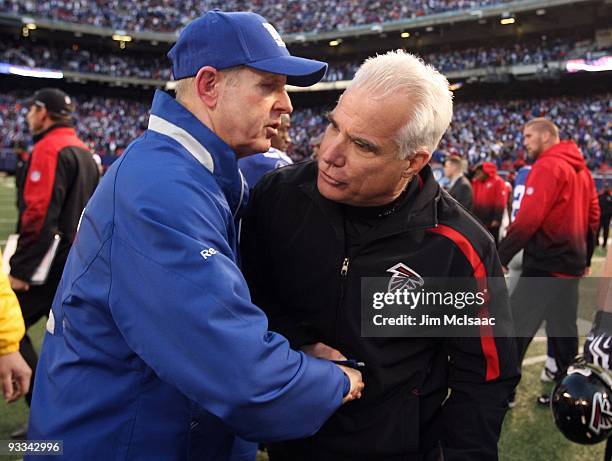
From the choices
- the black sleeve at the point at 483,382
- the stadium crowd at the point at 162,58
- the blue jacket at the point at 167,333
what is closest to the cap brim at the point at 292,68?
the blue jacket at the point at 167,333

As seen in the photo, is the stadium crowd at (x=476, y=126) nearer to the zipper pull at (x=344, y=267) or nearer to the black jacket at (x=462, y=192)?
the black jacket at (x=462, y=192)

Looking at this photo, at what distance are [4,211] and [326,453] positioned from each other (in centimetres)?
1516

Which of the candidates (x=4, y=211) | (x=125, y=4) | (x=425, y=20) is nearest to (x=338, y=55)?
(x=425, y=20)

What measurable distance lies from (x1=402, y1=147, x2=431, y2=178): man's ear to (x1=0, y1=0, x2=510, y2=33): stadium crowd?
37.5 m

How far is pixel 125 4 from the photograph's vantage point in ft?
144

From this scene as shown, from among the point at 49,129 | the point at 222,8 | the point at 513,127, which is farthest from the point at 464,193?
the point at 222,8

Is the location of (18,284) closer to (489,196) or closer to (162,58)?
(489,196)

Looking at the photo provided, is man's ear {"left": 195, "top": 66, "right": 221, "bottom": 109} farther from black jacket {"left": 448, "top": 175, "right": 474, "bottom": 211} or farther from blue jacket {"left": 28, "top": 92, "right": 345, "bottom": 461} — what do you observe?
black jacket {"left": 448, "top": 175, "right": 474, "bottom": 211}

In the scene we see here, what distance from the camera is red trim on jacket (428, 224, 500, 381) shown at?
1.67 m

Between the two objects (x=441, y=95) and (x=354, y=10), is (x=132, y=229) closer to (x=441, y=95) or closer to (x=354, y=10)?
(x=441, y=95)

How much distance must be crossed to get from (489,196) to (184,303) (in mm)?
7543

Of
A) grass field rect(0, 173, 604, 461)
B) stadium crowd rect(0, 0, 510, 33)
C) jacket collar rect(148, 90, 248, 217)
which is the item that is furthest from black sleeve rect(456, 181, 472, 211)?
stadium crowd rect(0, 0, 510, 33)

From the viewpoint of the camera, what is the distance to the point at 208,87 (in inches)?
59.2

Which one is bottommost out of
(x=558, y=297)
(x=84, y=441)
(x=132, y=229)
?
(x=558, y=297)
